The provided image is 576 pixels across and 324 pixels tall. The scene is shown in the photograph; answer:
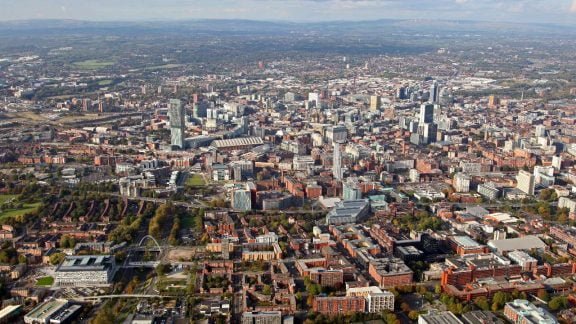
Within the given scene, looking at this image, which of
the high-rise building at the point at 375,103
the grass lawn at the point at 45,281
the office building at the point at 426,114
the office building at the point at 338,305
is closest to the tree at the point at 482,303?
the office building at the point at 338,305

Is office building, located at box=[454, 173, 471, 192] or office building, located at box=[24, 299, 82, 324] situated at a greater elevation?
office building, located at box=[24, 299, 82, 324]

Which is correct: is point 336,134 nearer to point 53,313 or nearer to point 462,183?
point 462,183

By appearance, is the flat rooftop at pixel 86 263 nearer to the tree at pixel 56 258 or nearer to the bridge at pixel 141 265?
the bridge at pixel 141 265

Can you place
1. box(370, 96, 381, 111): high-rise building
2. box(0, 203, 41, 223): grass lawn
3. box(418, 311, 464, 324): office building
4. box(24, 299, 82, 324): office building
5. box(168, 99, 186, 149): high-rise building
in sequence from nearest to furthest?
box(418, 311, 464, 324): office building, box(24, 299, 82, 324): office building, box(0, 203, 41, 223): grass lawn, box(168, 99, 186, 149): high-rise building, box(370, 96, 381, 111): high-rise building

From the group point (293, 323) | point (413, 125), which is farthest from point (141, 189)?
point (413, 125)

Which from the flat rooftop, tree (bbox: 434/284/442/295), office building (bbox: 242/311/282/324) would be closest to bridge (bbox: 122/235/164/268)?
the flat rooftop

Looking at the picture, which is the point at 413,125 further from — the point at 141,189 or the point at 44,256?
the point at 44,256

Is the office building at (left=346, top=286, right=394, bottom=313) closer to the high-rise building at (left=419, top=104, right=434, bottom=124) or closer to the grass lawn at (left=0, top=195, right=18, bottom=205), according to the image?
the grass lawn at (left=0, top=195, right=18, bottom=205)
